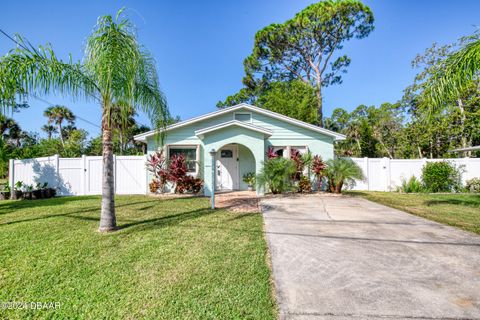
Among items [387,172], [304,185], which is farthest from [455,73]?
[387,172]

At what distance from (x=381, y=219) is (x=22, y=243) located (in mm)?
7992

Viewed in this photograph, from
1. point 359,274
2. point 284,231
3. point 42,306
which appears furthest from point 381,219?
point 42,306

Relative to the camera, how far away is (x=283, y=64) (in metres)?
21.0

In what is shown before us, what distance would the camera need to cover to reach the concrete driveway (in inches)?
88.5

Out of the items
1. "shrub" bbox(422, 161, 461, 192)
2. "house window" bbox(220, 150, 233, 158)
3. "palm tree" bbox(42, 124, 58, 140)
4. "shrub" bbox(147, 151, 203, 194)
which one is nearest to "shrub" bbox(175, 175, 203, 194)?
"shrub" bbox(147, 151, 203, 194)

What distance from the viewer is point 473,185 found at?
37.2 feet

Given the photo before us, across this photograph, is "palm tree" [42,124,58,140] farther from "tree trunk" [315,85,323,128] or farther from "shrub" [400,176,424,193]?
"shrub" [400,176,424,193]

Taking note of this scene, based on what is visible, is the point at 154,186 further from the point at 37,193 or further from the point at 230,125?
the point at 37,193

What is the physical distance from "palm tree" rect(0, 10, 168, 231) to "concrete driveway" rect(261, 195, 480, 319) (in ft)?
13.0

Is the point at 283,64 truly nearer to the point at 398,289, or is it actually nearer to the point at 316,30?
the point at 316,30

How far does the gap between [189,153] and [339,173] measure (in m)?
7.44

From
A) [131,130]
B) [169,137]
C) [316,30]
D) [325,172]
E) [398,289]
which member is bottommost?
[398,289]

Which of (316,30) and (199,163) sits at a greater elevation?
(316,30)

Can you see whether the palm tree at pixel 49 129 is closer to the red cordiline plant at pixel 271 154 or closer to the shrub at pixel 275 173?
the red cordiline plant at pixel 271 154
